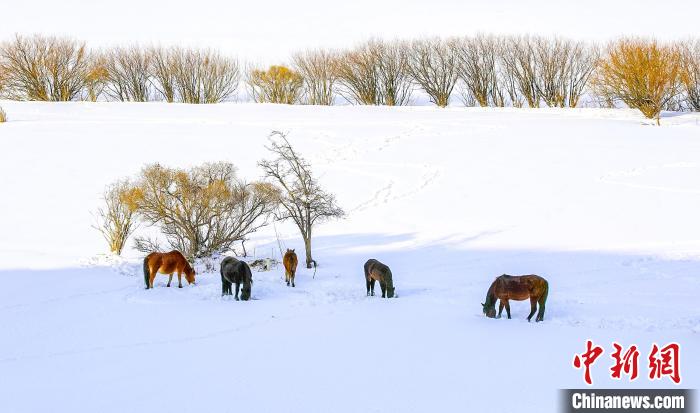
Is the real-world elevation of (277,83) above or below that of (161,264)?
above

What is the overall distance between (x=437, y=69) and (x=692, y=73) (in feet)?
77.7

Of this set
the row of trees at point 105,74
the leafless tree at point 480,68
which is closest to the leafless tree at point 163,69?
the row of trees at point 105,74

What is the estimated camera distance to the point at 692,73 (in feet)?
157

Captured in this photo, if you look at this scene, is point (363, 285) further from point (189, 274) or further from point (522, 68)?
point (522, 68)

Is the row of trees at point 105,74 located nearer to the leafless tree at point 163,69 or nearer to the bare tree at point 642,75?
the leafless tree at point 163,69

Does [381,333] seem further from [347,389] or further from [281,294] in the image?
[281,294]

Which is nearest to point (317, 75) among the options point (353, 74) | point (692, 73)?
point (353, 74)

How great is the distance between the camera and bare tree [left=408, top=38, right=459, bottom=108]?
59562 mm

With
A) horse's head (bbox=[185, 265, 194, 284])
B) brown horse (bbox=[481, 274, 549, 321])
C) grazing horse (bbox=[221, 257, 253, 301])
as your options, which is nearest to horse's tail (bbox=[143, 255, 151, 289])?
horse's head (bbox=[185, 265, 194, 284])

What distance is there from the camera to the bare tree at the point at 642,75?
130ft

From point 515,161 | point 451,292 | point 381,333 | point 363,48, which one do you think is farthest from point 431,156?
point 363,48

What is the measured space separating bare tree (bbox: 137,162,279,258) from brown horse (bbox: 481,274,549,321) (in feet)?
31.6

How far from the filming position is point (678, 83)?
45.1m

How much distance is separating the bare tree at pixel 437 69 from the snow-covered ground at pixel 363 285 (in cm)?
2573
